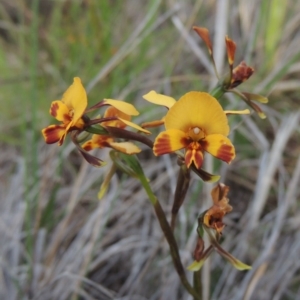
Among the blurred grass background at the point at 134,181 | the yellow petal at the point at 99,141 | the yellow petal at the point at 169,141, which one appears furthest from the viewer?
the blurred grass background at the point at 134,181

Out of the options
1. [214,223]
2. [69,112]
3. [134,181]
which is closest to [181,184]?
[214,223]

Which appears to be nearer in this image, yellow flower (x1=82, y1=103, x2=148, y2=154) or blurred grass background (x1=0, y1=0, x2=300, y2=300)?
yellow flower (x1=82, y1=103, x2=148, y2=154)

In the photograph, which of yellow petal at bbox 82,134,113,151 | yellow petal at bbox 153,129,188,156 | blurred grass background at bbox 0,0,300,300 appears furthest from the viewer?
blurred grass background at bbox 0,0,300,300

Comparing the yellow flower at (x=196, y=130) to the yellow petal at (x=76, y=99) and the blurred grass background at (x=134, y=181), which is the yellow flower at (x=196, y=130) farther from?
the blurred grass background at (x=134, y=181)

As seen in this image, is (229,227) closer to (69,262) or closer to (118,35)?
(69,262)

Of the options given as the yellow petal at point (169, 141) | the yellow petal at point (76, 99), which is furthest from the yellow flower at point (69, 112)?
the yellow petal at point (169, 141)

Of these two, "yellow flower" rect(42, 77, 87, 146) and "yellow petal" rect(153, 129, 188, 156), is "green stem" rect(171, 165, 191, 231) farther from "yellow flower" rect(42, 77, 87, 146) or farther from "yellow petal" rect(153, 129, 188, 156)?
"yellow flower" rect(42, 77, 87, 146)


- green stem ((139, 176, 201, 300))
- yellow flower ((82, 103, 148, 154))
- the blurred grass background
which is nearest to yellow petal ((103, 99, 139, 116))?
yellow flower ((82, 103, 148, 154))
